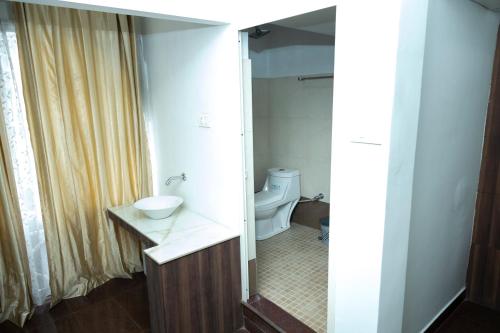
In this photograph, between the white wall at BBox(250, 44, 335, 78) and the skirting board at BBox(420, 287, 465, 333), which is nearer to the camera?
the skirting board at BBox(420, 287, 465, 333)

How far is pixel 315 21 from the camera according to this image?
2.06m

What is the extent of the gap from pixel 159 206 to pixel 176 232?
1.55 ft

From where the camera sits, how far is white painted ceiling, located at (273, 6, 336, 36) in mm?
1810

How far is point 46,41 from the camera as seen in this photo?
94.7 inches

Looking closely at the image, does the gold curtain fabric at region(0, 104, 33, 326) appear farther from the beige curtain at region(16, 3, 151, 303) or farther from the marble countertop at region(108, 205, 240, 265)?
the marble countertop at region(108, 205, 240, 265)

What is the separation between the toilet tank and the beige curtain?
134 cm

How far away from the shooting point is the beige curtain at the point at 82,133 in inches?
95.3

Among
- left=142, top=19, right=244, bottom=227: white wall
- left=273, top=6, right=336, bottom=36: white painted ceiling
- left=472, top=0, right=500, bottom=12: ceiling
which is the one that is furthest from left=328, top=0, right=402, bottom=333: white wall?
left=472, top=0, right=500, bottom=12: ceiling

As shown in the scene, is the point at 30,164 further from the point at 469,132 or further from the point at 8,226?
the point at 469,132

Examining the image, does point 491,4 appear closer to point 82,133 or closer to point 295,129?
point 295,129

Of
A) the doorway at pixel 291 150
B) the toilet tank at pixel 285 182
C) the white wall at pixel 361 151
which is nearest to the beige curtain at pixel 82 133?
the doorway at pixel 291 150

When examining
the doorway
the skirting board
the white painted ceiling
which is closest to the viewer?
the white painted ceiling

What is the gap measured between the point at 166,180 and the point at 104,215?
1.88ft

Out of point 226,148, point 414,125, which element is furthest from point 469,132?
point 226,148
